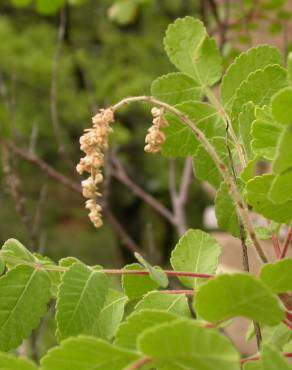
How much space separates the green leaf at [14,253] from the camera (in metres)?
0.47

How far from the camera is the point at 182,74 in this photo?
610 mm

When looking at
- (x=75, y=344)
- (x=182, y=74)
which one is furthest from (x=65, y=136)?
(x=75, y=344)

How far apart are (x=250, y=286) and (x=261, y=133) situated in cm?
15

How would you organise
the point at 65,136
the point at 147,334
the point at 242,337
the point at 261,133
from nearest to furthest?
1. the point at 147,334
2. the point at 261,133
3. the point at 242,337
4. the point at 65,136

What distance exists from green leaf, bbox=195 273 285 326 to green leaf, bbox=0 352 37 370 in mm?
100

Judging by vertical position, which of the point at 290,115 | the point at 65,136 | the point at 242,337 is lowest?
the point at 242,337

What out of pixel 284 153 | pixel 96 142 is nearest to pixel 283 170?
pixel 284 153

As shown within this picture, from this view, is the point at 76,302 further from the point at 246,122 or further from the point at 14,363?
the point at 246,122

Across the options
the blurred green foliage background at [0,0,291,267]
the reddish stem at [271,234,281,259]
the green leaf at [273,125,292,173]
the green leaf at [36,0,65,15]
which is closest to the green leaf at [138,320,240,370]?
the green leaf at [273,125,292,173]

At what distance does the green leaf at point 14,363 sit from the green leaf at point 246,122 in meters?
0.25

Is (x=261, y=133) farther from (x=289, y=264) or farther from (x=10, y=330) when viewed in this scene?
(x=10, y=330)

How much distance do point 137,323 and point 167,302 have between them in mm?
116

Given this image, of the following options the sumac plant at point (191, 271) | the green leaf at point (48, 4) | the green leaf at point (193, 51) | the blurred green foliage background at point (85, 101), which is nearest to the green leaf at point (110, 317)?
the sumac plant at point (191, 271)

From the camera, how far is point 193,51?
2.02 feet
